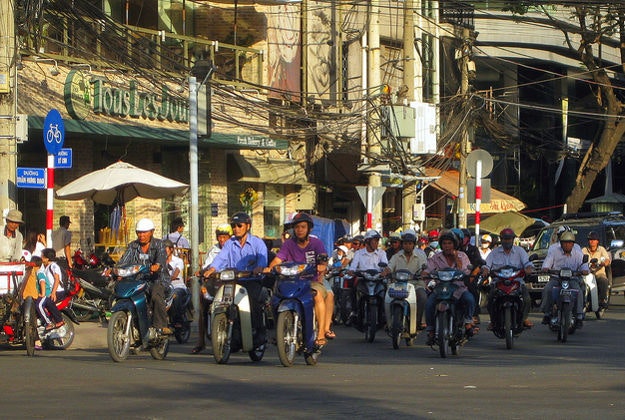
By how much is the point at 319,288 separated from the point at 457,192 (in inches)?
1039

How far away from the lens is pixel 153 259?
14.1 m

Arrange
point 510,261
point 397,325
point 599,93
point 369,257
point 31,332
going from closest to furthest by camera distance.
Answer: point 31,332 < point 397,325 < point 510,261 < point 369,257 < point 599,93

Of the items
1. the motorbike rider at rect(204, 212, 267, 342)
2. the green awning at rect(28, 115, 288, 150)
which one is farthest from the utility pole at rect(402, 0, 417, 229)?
the motorbike rider at rect(204, 212, 267, 342)

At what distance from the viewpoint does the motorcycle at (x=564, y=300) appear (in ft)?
58.7

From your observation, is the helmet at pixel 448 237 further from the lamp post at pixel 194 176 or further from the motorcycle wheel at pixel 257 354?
the lamp post at pixel 194 176

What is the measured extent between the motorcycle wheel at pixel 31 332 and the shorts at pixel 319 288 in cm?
389

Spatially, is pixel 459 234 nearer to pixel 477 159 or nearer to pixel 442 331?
pixel 442 331

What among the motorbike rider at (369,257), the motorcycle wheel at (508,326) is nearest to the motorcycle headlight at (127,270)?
the motorcycle wheel at (508,326)

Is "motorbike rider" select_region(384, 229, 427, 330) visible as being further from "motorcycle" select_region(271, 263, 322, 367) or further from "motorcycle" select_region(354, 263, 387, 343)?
"motorcycle" select_region(271, 263, 322, 367)

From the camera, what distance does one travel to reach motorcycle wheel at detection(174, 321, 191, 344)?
1758 centimetres

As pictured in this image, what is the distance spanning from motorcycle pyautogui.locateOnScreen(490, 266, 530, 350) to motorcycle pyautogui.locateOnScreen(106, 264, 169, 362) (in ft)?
16.7

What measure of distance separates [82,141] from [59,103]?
75.7 inches

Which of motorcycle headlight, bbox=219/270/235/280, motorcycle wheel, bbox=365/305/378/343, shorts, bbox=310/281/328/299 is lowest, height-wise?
motorcycle wheel, bbox=365/305/378/343

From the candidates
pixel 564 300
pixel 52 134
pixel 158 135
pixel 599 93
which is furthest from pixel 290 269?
pixel 599 93
